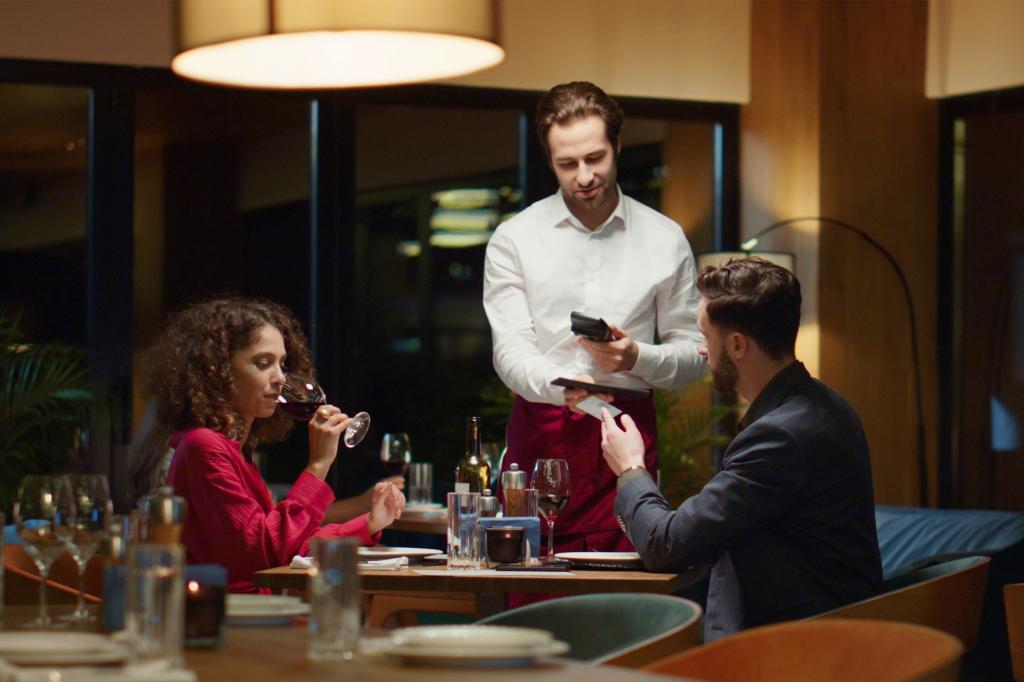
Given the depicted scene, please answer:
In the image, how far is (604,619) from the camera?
2494 mm

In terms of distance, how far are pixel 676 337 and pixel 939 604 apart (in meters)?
Answer: 1.32

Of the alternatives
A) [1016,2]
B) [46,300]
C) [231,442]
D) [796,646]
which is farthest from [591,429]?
[1016,2]

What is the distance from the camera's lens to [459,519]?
341cm

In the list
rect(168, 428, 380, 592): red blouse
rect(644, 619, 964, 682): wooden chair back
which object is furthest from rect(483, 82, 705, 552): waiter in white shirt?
rect(644, 619, 964, 682): wooden chair back

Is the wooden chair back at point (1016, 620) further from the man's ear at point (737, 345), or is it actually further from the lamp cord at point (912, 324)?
the lamp cord at point (912, 324)

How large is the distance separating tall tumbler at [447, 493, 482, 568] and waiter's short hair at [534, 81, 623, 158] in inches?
46.8

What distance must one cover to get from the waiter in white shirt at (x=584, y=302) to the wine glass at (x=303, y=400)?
0.53 metres

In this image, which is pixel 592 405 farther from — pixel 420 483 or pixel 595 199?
pixel 420 483

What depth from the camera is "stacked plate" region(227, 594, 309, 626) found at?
88.9 inches

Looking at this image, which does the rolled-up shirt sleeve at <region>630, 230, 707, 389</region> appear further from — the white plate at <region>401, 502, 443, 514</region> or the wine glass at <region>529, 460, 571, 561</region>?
the white plate at <region>401, 502, 443, 514</region>

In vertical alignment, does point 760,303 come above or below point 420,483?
above

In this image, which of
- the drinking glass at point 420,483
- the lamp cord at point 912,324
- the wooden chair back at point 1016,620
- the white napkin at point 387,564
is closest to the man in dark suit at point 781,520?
the wooden chair back at point 1016,620

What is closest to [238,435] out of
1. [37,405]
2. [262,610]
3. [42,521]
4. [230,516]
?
[230,516]

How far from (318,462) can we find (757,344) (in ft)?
3.40
